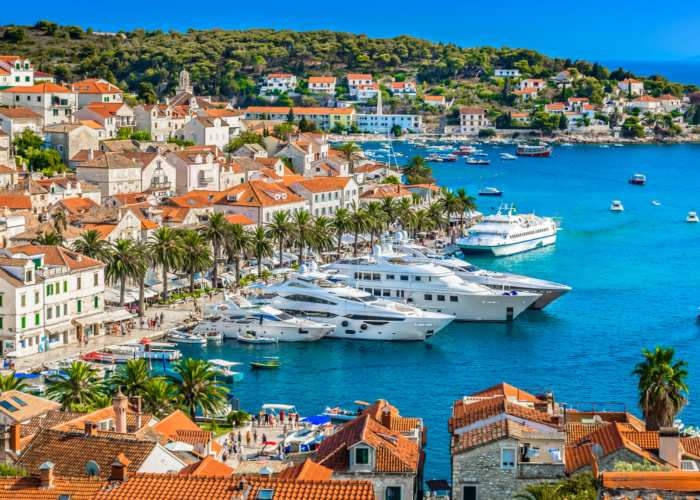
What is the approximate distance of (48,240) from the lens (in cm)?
6512

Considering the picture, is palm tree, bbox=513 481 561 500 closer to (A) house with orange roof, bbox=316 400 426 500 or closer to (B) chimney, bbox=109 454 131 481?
(A) house with orange roof, bbox=316 400 426 500

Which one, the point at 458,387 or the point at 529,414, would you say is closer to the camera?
the point at 529,414

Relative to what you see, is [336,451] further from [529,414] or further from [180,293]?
[180,293]

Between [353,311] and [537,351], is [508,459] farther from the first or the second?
[353,311]

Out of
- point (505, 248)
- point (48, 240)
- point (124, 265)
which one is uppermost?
point (48, 240)

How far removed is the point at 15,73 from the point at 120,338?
84.7 metres

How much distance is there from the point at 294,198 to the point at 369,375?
126 ft

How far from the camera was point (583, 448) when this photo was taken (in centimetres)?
2973

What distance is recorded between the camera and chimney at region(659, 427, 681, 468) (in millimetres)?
28781

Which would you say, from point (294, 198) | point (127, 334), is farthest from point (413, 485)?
point (294, 198)

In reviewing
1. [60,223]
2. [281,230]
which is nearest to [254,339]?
[60,223]

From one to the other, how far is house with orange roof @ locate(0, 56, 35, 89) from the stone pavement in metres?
74.9

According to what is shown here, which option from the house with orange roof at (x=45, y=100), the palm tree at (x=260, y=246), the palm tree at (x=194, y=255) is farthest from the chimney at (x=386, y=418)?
the house with orange roof at (x=45, y=100)

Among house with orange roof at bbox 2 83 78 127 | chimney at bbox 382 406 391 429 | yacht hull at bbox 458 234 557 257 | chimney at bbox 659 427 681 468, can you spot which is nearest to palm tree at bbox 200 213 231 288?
yacht hull at bbox 458 234 557 257
